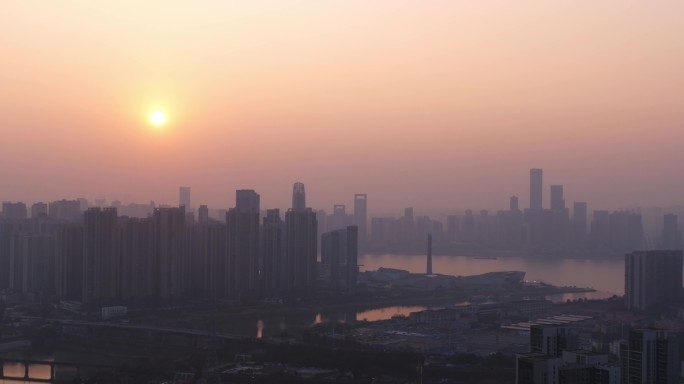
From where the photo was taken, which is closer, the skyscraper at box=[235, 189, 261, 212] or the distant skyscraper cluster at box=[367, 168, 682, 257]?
the skyscraper at box=[235, 189, 261, 212]

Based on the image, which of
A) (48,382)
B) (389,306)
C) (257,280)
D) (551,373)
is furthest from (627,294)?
(551,373)

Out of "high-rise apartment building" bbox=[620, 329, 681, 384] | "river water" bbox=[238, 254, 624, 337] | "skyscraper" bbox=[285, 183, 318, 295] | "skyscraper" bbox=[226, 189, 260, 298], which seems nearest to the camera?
"high-rise apartment building" bbox=[620, 329, 681, 384]

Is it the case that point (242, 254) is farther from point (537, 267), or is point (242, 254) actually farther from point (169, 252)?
point (537, 267)

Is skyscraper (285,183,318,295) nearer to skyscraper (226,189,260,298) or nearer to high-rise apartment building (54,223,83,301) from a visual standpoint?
skyscraper (226,189,260,298)

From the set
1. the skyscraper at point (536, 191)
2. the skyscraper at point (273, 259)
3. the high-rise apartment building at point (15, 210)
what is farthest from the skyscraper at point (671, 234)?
the high-rise apartment building at point (15, 210)

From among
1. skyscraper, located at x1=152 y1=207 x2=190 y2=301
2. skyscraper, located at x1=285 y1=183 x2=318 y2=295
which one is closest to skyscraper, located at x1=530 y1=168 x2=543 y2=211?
skyscraper, located at x1=285 y1=183 x2=318 y2=295

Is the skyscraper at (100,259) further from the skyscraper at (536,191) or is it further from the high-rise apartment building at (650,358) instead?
the skyscraper at (536,191)
